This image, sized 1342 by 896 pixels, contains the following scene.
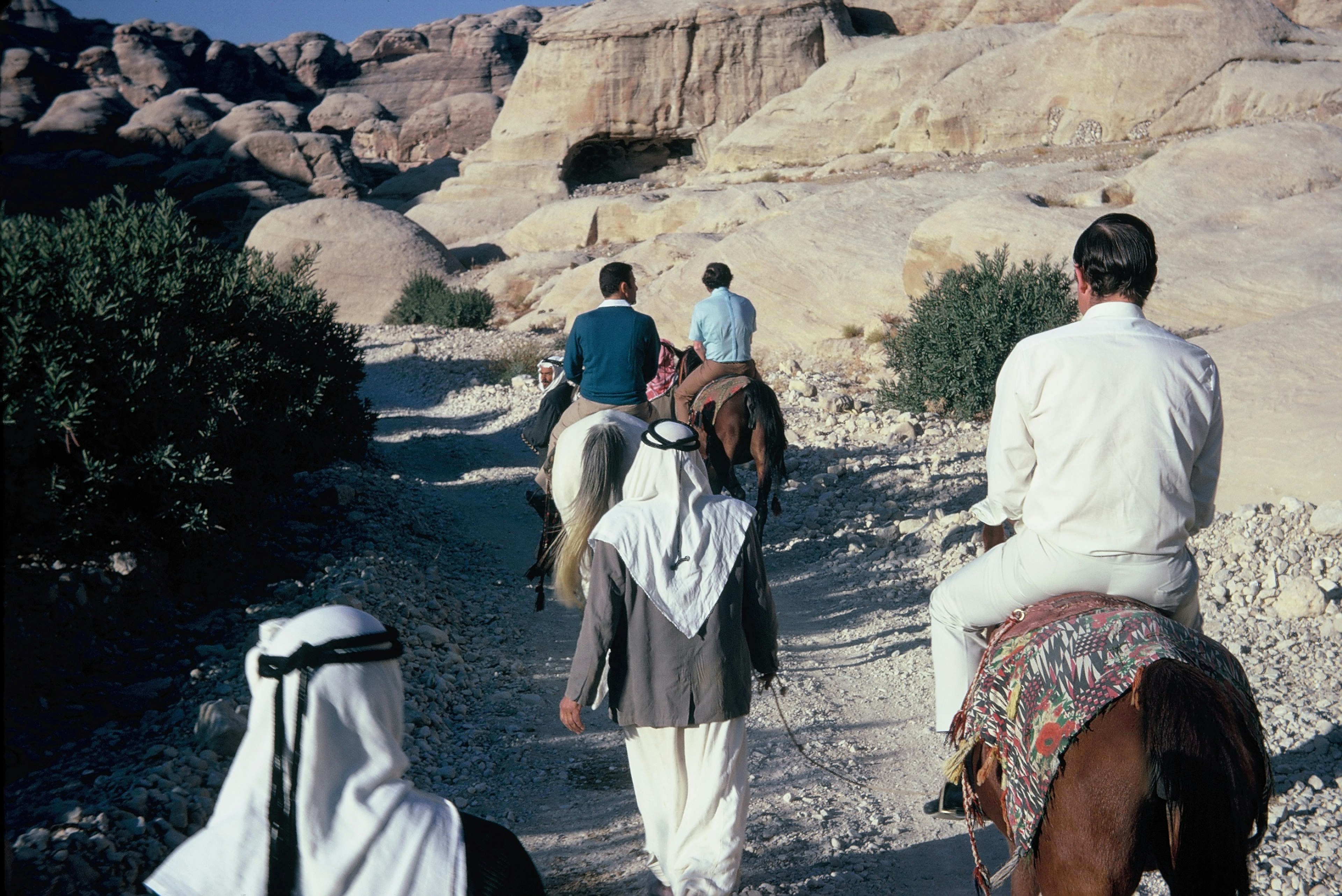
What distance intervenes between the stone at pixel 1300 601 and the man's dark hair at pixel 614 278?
15.2 feet

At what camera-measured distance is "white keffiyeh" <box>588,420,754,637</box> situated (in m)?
3.44

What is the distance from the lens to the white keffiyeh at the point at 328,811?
1.94 meters

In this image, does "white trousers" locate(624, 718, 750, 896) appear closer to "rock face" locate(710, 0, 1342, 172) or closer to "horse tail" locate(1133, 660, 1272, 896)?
"horse tail" locate(1133, 660, 1272, 896)

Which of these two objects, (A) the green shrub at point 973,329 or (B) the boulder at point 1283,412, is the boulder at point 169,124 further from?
(B) the boulder at point 1283,412

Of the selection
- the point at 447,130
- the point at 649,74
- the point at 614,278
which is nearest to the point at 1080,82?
the point at 649,74

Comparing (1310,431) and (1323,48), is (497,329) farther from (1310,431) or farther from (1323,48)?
(1323,48)

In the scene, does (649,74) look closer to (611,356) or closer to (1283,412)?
(611,356)

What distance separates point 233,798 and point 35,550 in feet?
13.8

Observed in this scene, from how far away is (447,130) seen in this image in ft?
155

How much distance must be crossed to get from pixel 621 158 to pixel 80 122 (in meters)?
23.9

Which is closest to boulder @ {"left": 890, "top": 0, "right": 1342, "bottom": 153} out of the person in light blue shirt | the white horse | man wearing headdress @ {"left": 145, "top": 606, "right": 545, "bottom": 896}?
the person in light blue shirt

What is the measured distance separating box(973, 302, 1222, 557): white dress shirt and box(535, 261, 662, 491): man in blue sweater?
12.7 feet

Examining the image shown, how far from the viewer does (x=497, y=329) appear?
2127cm

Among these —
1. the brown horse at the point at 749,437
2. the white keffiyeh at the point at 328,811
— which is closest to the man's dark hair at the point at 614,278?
the brown horse at the point at 749,437
